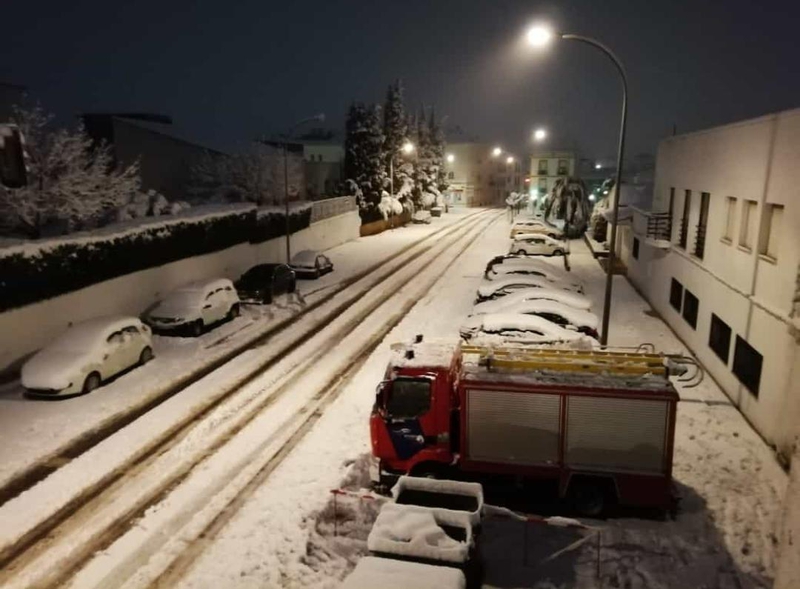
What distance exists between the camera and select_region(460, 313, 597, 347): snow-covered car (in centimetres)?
1680

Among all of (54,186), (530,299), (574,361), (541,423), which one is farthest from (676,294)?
(54,186)

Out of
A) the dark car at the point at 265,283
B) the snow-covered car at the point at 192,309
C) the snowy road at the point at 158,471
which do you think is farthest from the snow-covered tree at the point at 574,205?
the snowy road at the point at 158,471

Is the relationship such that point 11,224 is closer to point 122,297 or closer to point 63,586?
point 122,297

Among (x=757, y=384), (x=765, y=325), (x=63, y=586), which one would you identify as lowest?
(x=63, y=586)

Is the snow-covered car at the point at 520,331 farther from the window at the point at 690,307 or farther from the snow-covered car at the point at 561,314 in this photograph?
the window at the point at 690,307

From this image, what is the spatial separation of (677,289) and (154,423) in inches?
668

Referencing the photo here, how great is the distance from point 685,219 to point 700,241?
2.13m

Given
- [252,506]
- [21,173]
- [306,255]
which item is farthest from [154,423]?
[306,255]

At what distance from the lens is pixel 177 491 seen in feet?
37.0

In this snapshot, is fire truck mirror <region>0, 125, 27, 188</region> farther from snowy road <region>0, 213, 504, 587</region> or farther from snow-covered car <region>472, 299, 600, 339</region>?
snow-covered car <region>472, 299, 600, 339</region>

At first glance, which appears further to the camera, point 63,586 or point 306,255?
point 306,255

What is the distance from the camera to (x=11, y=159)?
8.84 m

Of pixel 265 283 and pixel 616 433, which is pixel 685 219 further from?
pixel 265 283

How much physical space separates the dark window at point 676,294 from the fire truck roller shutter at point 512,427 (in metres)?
12.8
